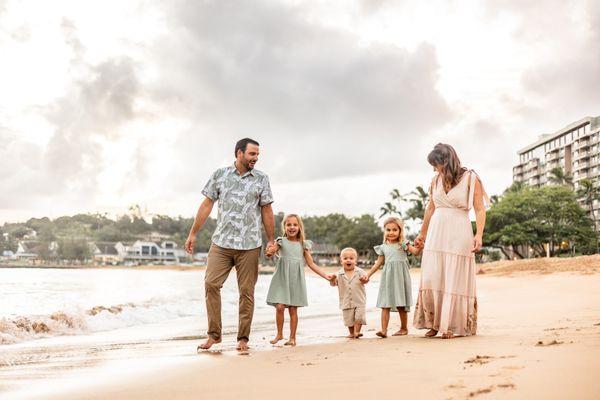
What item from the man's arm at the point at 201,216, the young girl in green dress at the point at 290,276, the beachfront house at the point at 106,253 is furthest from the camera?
the beachfront house at the point at 106,253

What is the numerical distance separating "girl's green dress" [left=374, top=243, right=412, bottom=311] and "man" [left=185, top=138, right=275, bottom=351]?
1.49 meters

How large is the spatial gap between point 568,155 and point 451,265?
10470 centimetres

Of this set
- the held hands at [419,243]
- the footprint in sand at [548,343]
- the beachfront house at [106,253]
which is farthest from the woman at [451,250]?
the beachfront house at [106,253]

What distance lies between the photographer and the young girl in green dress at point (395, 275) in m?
6.50

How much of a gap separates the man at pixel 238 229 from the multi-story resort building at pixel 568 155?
87499 mm

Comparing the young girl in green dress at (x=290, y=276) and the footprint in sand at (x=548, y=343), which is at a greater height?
the young girl in green dress at (x=290, y=276)

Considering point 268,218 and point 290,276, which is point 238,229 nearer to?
point 268,218

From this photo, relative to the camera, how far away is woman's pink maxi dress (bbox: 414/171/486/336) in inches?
220

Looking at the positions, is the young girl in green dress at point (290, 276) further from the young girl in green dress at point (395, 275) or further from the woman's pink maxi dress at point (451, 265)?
the woman's pink maxi dress at point (451, 265)

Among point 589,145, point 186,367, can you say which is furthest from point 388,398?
point 589,145

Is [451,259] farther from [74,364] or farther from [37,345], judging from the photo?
[37,345]

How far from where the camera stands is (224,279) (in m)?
5.77

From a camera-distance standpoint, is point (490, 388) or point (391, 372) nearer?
point (490, 388)

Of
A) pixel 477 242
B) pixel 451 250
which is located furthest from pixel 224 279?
pixel 477 242
